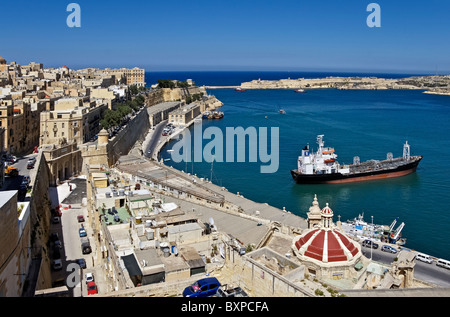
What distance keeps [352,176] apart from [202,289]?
1543 inches

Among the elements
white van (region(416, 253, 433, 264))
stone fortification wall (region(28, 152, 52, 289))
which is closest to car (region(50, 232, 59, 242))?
stone fortification wall (region(28, 152, 52, 289))

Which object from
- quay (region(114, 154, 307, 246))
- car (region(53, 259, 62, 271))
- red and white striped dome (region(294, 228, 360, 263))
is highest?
red and white striped dome (region(294, 228, 360, 263))

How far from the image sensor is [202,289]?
434 inches

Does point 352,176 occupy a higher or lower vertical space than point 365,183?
higher

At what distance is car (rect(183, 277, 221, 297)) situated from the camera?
10.9 m

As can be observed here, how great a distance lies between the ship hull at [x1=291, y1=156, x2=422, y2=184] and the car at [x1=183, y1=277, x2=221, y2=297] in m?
35.5

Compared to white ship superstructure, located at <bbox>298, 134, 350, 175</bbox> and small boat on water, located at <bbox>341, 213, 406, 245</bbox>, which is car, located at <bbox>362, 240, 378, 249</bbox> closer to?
small boat on water, located at <bbox>341, 213, 406, 245</bbox>

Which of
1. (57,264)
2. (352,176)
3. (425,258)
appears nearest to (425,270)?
(425,258)

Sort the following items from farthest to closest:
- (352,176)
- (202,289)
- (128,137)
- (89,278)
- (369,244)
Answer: (128,137)
(352,176)
(369,244)
(89,278)
(202,289)

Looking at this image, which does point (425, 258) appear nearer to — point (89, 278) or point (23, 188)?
point (89, 278)

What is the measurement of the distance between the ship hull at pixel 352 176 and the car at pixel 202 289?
35548 millimetres

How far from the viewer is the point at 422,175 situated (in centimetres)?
4978
